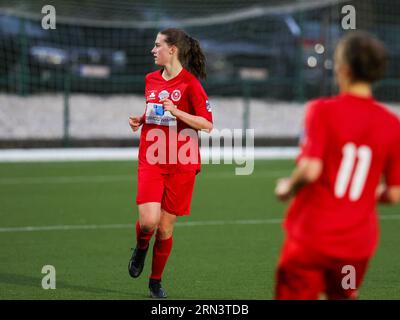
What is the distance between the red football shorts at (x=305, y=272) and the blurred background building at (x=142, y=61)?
18613 mm

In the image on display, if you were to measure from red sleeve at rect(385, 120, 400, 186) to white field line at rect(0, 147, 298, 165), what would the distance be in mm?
15922

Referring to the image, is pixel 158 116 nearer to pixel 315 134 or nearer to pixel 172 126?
pixel 172 126

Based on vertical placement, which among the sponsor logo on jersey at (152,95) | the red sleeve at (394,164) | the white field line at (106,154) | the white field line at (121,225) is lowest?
the white field line at (106,154)

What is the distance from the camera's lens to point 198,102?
7.68 m

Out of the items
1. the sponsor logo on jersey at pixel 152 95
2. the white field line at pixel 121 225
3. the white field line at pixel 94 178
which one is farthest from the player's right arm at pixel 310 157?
the white field line at pixel 94 178

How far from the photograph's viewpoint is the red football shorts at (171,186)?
7.73m

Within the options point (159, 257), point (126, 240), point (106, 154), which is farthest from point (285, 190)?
point (106, 154)

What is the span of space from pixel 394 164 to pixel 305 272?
0.71m

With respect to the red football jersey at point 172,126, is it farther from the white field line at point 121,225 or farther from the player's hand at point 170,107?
the white field line at point 121,225

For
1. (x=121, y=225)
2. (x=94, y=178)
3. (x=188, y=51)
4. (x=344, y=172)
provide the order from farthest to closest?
(x=94, y=178) < (x=121, y=225) < (x=188, y=51) < (x=344, y=172)

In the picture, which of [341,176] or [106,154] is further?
[106,154]

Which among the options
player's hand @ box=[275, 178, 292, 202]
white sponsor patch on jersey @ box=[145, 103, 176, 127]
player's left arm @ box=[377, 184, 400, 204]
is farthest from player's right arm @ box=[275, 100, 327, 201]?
white sponsor patch on jersey @ box=[145, 103, 176, 127]

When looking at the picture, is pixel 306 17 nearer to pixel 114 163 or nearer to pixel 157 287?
pixel 114 163
